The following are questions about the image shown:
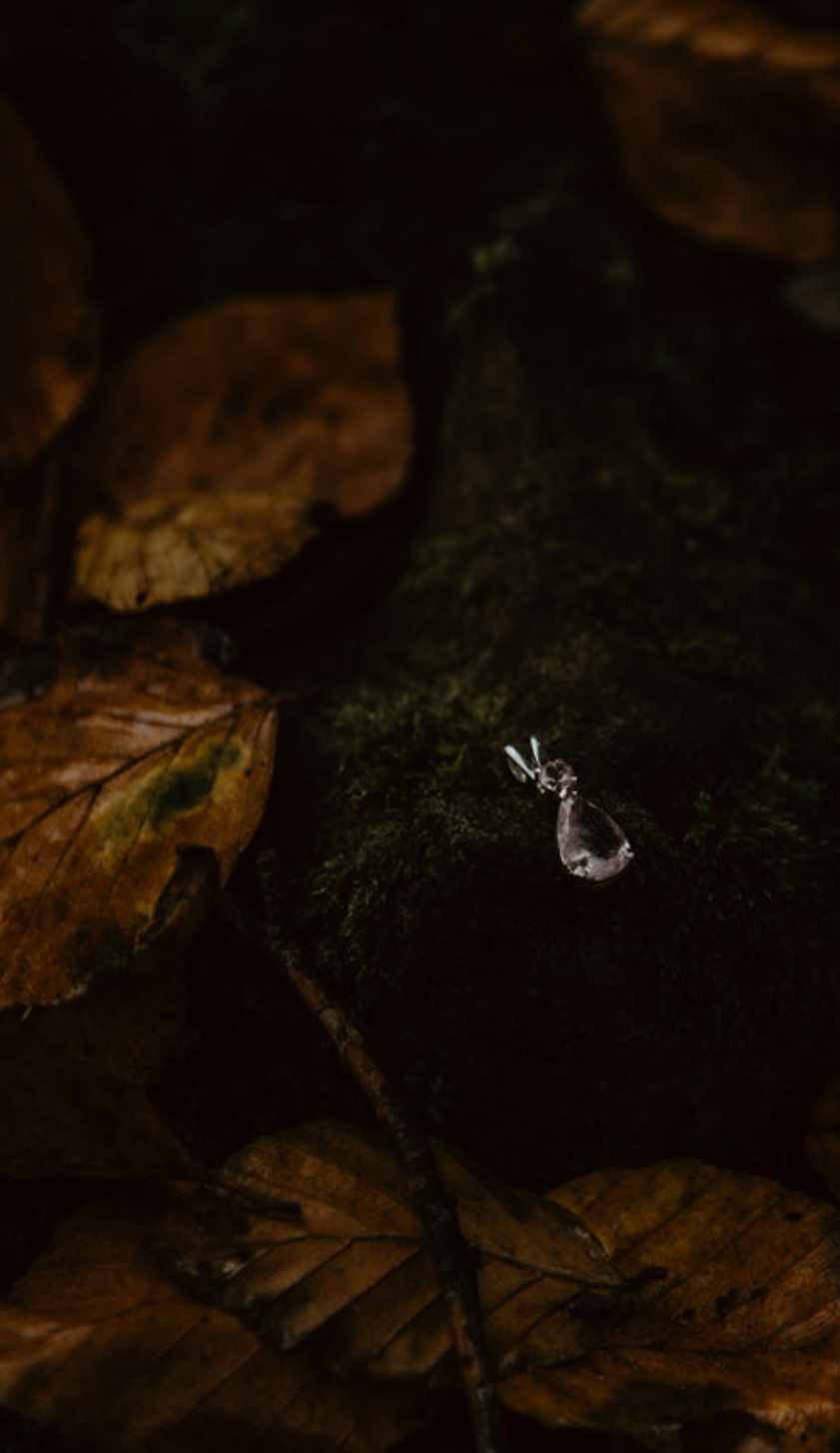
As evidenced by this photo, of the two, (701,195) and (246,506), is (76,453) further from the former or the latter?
(701,195)

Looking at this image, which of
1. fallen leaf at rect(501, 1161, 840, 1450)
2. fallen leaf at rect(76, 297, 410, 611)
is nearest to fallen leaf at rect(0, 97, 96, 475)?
fallen leaf at rect(76, 297, 410, 611)

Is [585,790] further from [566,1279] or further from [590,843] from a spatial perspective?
[566,1279]

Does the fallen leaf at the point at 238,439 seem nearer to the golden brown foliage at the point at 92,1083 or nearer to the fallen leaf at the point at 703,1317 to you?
the golden brown foliage at the point at 92,1083

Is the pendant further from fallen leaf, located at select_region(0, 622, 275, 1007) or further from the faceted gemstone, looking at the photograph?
fallen leaf, located at select_region(0, 622, 275, 1007)

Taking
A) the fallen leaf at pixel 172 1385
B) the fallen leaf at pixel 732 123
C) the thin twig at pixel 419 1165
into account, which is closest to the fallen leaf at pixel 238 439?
the thin twig at pixel 419 1165

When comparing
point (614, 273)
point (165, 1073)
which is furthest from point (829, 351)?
point (165, 1073)

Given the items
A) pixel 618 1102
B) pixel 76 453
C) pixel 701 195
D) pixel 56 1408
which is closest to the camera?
pixel 56 1408

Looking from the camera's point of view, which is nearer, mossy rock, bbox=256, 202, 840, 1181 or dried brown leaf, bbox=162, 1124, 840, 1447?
dried brown leaf, bbox=162, 1124, 840, 1447
